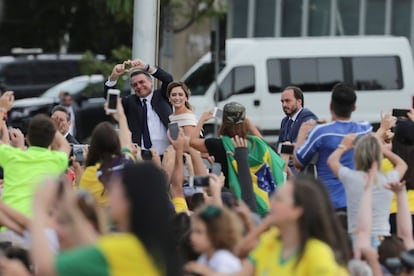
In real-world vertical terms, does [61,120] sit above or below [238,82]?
below

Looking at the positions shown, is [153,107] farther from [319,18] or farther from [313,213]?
[319,18]

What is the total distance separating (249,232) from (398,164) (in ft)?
7.45

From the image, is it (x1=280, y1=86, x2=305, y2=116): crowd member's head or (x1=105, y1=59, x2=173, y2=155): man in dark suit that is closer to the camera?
(x1=105, y1=59, x2=173, y2=155): man in dark suit

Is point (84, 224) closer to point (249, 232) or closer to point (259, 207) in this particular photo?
point (249, 232)

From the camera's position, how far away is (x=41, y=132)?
33.6ft

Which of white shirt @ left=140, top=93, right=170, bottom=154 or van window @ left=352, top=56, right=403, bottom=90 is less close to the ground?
van window @ left=352, top=56, right=403, bottom=90

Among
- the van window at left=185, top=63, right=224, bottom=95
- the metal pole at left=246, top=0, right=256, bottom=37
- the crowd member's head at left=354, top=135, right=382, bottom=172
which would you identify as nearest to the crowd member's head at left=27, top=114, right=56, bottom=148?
the crowd member's head at left=354, top=135, right=382, bottom=172

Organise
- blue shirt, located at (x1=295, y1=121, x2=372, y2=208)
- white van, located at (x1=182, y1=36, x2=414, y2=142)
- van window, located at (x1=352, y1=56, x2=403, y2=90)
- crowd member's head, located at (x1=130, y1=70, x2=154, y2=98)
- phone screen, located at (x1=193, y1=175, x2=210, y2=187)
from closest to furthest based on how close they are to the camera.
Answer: phone screen, located at (x1=193, y1=175, x2=210, y2=187), blue shirt, located at (x1=295, y1=121, x2=372, y2=208), crowd member's head, located at (x1=130, y1=70, x2=154, y2=98), white van, located at (x1=182, y1=36, x2=414, y2=142), van window, located at (x1=352, y1=56, x2=403, y2=90)

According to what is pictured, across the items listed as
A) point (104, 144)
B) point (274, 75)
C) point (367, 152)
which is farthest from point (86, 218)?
point (274, 75)

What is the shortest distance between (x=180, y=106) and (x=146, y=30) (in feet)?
8.39

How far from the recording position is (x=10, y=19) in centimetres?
3631

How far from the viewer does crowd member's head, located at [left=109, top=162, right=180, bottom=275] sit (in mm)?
6648

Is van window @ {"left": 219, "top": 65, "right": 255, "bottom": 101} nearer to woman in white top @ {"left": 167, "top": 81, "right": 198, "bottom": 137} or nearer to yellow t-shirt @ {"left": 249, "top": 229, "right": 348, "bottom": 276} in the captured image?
woman in white top @ {"left": 167, "top": 81, "right": 198, "bottom": 137}

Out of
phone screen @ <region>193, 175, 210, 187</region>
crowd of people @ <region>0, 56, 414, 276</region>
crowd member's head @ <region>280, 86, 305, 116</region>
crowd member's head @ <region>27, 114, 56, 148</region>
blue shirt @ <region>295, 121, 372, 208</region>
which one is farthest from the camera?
crowd member's head @ <region>280, 86, 305, 116</region>
